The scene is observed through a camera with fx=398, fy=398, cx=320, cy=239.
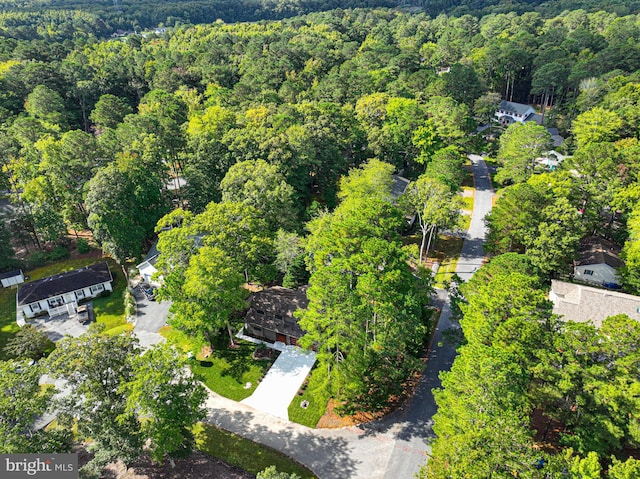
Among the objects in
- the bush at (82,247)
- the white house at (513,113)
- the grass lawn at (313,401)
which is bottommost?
the grass lawn at (313,401)

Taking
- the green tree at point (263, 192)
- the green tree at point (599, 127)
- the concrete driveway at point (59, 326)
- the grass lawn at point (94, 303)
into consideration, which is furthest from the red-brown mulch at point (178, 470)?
the green tree at point (599, 127)

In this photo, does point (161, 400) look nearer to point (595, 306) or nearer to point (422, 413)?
point (422, 413)

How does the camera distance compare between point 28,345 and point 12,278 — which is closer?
point 28,345

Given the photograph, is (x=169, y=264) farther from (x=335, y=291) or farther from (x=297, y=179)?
(x=297, y=179)

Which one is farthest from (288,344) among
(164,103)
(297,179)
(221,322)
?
(164,103)

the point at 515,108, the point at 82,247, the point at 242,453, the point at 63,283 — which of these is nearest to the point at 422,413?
the point at 242,453

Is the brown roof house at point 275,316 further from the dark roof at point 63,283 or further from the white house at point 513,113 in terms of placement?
the white house at point 513,113
